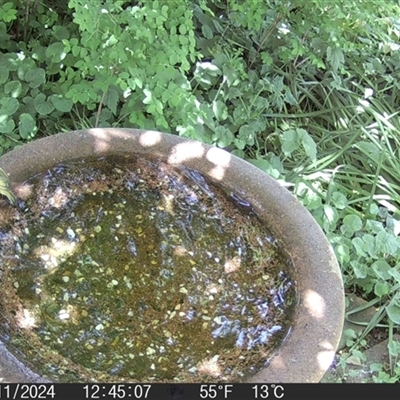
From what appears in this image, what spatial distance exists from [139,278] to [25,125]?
100cm

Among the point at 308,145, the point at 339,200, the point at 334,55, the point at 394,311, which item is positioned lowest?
the point at 394,311

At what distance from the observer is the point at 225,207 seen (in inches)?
84.0

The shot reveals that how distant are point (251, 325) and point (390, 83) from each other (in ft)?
7.08

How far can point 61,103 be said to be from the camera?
8.70 feet

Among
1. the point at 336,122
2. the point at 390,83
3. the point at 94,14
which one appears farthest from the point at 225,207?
the point at 390,83

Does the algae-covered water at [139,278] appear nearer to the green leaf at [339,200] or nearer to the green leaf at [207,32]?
the green leaf at [339,200]

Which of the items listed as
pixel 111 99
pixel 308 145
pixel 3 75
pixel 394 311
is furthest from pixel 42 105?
pixel 394 311

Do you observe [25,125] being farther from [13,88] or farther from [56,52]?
[56,52]

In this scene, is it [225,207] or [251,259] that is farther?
[225,207]

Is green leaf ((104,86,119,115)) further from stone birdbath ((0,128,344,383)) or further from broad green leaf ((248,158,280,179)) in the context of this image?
broad green leaf ((248,158,280,179))

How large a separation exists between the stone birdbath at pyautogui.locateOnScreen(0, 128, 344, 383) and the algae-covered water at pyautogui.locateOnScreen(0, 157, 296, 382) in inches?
1.2

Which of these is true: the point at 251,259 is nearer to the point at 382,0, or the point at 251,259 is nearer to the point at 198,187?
the point at 198,187

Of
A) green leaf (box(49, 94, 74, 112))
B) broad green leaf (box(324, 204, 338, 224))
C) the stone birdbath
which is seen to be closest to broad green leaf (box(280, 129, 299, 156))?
broad green leaf (box(324, 204, 338, 224))

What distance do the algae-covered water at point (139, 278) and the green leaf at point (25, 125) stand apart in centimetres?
53
